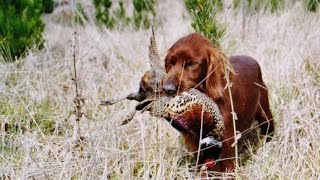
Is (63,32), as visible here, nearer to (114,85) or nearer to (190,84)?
(114,85)

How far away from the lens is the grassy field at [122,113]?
3475 mm

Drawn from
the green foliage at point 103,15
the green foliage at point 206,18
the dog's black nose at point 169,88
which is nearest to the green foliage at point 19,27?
the green foliage at point 103,15

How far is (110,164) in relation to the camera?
3490 mm

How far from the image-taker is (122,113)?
413cm

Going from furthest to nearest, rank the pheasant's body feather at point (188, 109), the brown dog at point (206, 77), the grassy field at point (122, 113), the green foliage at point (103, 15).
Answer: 1. the green foliage at point (103, 15)
2. the grassy field at point (122, 113)
3. the brown dog at point (206, 77)
4. the pheasant's body feather at point (188, 109)

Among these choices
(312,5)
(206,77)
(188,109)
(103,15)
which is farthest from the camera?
(103,15)

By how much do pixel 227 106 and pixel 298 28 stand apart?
96.6 inches

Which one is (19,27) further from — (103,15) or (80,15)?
(103,15)

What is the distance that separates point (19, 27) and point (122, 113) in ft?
4.24

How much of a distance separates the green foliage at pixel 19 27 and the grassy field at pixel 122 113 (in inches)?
5.0

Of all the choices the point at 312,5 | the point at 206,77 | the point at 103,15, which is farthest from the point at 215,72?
the point at 103,15

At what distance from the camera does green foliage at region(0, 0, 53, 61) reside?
188 inches

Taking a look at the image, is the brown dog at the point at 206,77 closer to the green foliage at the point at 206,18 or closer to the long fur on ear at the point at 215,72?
the long fur on ear at the point at 215,72

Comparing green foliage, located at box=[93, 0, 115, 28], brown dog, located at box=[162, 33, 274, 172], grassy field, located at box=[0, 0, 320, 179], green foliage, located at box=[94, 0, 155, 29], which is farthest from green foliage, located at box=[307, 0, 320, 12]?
brown dog, located at box=[162, 33, 274, 172]
